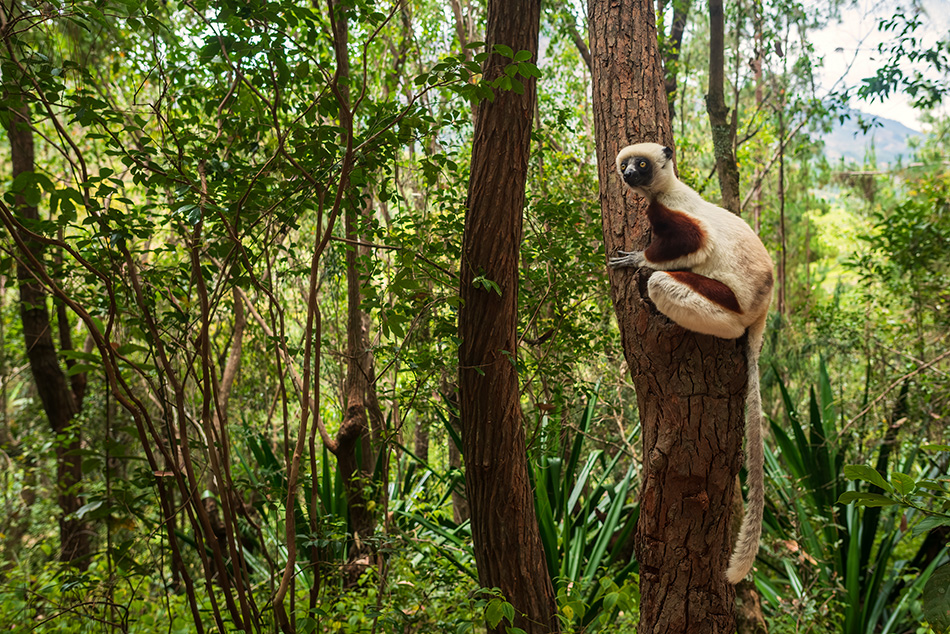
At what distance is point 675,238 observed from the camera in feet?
6.88

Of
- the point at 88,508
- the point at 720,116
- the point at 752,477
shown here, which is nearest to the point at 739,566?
the point at 752,477

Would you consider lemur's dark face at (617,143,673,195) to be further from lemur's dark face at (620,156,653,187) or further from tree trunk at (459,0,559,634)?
tree trunk at (459,0,559,634)

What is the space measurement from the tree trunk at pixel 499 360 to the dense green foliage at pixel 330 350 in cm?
17

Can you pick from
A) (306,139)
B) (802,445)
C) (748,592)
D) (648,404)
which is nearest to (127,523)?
(306,139)

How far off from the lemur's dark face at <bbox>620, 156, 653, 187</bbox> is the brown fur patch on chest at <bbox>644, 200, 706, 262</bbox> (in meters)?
0.16

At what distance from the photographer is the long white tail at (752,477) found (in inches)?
75.0

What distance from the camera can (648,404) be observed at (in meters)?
2.00

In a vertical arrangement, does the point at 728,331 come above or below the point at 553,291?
below

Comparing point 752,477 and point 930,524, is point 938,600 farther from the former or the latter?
point 752,477

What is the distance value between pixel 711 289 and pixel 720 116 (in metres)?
2.93

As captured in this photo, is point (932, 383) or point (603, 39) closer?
point (603, 39)

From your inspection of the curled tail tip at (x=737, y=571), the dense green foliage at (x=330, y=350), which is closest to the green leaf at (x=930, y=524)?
the dense green foliage at (x=330, y=350)

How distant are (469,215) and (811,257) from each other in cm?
1032

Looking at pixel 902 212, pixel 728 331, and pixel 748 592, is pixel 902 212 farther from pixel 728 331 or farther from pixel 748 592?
pixel 728 331
